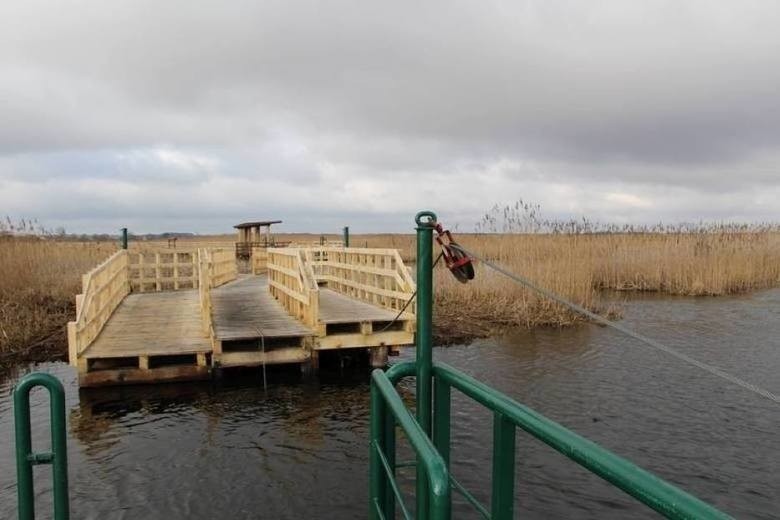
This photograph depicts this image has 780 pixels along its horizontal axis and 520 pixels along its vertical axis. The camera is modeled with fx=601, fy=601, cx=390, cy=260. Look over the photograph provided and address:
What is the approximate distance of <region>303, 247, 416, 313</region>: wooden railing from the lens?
33.1 ft

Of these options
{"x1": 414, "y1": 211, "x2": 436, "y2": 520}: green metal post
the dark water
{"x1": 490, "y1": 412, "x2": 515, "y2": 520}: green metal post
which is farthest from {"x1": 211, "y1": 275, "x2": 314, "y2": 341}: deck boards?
{"x1": 490, "y1": 412, "x2": 515, "y2": 520}: green metal post

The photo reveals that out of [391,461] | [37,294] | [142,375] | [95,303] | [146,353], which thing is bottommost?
[142,375]

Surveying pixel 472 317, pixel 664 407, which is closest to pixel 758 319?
pixel 472 317

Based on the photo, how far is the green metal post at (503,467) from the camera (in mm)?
1987

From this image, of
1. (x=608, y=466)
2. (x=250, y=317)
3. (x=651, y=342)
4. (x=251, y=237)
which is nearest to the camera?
(x=608, y=466)

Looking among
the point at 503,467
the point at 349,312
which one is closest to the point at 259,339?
the point at 349,312

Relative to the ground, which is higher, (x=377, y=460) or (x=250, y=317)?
(x=377, y=460)

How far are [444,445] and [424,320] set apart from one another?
628mm

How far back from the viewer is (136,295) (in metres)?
14.9

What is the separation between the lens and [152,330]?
33.1 feet

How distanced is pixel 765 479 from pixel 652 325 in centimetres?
829

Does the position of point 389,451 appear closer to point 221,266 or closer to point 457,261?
point 457,261

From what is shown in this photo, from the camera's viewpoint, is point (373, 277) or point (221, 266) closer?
point (373, 277)

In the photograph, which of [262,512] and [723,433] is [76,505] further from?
[723,433]
